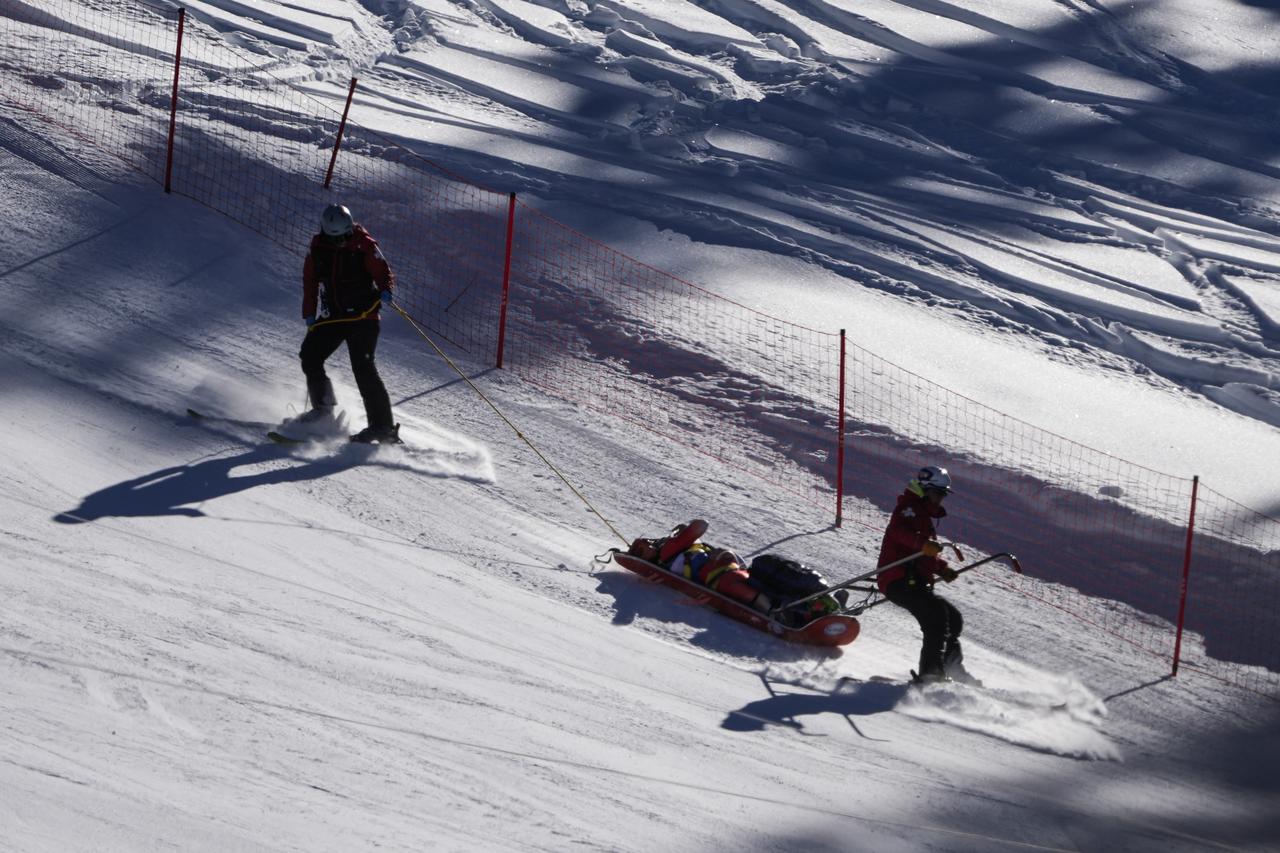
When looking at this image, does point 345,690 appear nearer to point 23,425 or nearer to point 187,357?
point 23,425

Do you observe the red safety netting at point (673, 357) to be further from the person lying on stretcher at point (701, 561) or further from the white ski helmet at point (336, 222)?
the white ski helmet at point (336, 222)

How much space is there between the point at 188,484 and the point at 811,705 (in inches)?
169

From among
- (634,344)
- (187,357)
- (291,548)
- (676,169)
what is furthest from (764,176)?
(291,548)

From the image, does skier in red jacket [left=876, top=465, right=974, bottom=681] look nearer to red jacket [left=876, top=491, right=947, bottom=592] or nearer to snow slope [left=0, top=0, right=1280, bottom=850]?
red jacket [left=876, top=491, right=947, bottom=592]

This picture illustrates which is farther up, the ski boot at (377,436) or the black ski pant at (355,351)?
the black ski pant at (355,351)

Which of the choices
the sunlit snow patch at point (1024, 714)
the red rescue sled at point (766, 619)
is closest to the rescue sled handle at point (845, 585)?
the red rescue sled at point (766, 619)

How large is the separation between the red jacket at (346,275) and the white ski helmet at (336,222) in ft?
0.30

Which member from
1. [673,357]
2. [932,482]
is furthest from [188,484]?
[673,357]

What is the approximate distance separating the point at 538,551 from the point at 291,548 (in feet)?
5.59

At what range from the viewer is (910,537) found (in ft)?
27.7

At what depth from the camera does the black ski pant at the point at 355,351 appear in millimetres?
9578

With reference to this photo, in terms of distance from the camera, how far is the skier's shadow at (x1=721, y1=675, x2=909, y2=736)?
25.3 feet

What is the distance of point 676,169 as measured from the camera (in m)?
16.8

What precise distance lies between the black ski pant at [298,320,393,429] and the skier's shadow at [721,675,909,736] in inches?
139
